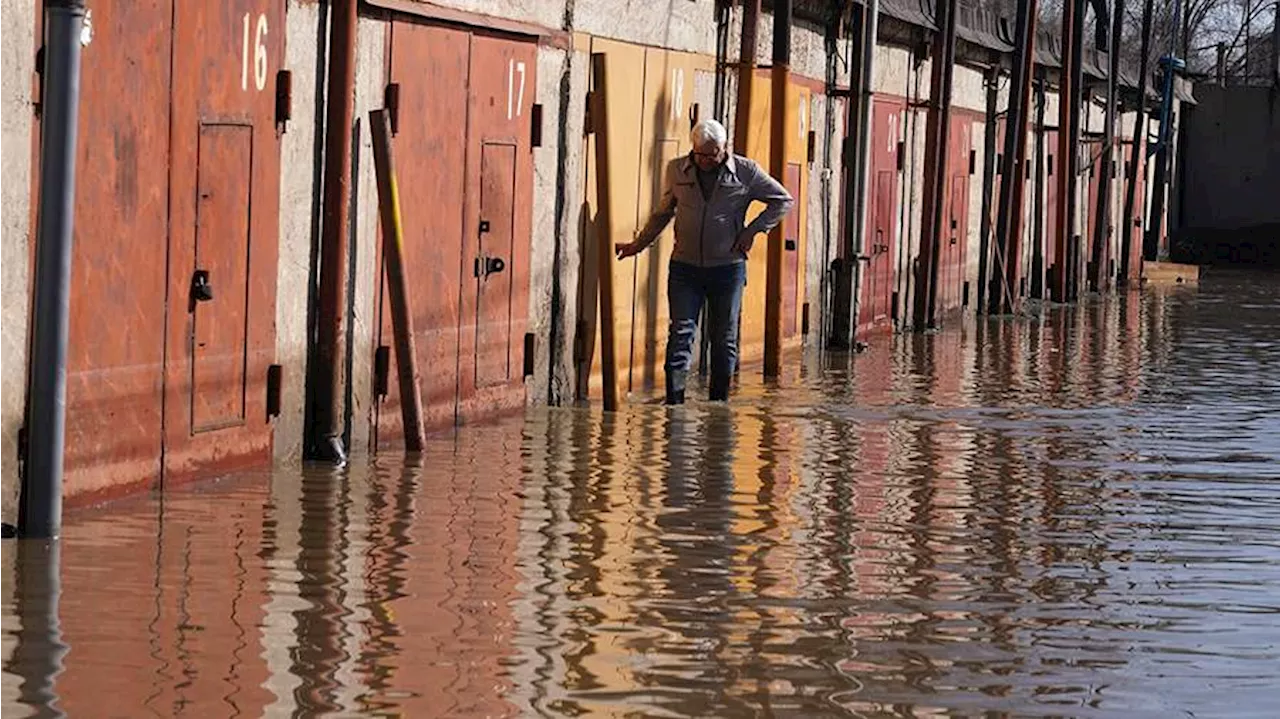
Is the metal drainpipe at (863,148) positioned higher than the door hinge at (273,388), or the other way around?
the metal drainpipe at (863,148)

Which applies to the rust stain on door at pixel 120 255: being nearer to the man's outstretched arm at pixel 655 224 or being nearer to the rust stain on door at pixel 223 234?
the rust stain on door at pixel 223 234

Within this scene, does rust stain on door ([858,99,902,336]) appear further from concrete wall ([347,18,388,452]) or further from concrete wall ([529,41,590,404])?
concrete wall ([347,18,388,452])

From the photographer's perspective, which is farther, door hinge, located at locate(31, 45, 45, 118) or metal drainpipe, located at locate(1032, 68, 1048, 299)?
metal drainpipe, located at locate(1032, 68, 1048, 299)

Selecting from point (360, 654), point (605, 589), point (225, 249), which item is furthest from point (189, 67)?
point (360, 654)

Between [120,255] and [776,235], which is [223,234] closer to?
[120,255]

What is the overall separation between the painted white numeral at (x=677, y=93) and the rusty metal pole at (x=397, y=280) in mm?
5108

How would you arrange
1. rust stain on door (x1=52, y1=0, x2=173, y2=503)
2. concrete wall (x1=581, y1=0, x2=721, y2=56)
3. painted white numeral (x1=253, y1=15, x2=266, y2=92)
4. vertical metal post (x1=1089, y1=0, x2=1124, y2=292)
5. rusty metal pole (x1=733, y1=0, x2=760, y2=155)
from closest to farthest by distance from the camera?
rust stain on door (x1=52, y1=0, x2=173, y2=503) → painted white numeral (x1=253, y1=15, x2=266, y2=92) → concrete wall (x1=581, y1=0, x2=721, y2=56) → rusty metal pole (x1=733, y1=0, x2=760, y2=155) → vertical metal post (x1=1089, y1=0, x2=1124, y2=292)

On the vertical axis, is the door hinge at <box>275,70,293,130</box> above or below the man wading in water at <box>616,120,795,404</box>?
above

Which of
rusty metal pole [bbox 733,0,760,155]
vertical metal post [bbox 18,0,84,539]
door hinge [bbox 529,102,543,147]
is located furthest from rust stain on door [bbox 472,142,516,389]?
vertical metal post [bbox 18,0,84,539]

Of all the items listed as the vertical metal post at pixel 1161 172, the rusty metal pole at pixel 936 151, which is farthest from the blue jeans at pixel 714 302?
the vertical metal post at pixel 1161 172

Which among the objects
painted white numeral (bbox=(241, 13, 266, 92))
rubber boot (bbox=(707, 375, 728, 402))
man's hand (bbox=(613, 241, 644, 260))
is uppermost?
painted white numeral (bbox=(241, 13, 266, 92))

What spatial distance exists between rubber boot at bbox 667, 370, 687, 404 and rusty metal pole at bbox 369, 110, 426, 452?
356cm

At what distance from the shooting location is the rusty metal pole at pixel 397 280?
42.3ft

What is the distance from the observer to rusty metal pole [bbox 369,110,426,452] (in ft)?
42.3
